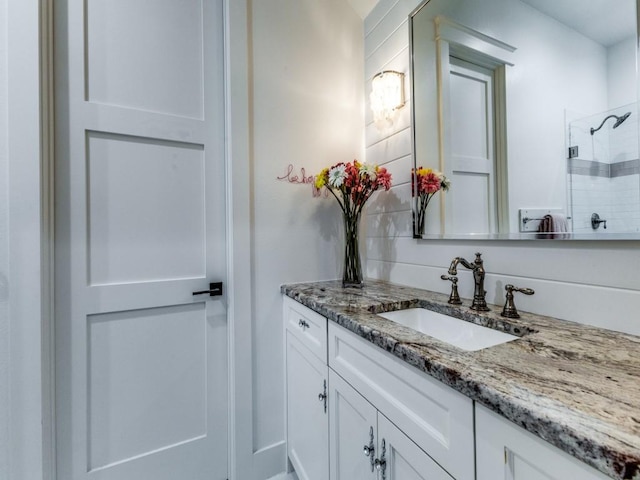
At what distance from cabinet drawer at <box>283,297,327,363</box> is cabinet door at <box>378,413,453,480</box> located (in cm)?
35

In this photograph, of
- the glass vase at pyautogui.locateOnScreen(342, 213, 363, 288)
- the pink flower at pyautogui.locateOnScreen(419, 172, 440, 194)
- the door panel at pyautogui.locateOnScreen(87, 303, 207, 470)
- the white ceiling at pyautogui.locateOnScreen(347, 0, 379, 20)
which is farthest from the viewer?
the white ceiling at pyautogui.locateOnScreen(347, 0, 379, 20)

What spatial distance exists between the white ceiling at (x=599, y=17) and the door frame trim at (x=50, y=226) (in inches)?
47.8

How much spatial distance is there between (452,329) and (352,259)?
1.89ft

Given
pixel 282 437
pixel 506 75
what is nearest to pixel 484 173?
pixel 506 75

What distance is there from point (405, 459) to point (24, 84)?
1.70 meters

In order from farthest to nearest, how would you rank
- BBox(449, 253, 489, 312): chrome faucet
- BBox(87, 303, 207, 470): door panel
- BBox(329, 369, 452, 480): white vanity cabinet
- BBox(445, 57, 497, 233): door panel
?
BBox(87, 303, 207, 470): door panel
BBox(445, 57, 497, 233): door panel
BBox(449, 253, 489, 312): chrome faucet
BBox(329, 369, 452, 480): white vanity cabinet

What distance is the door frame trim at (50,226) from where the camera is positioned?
104 cm

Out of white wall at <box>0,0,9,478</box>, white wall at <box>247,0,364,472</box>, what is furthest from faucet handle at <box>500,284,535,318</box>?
white wall at <box>0,0,9,478</box>

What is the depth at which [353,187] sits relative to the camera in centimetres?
139

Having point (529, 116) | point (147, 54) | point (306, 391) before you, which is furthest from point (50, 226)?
point (529, 116)

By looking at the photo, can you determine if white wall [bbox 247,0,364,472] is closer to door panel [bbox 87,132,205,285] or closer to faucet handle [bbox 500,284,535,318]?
door panel [bbox 87,132,205,285]

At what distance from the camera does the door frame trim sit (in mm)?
1044

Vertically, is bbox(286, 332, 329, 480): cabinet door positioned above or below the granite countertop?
below

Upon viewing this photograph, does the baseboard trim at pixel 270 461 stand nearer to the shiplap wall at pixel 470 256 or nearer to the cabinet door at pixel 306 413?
the cabinet door at pixel 306 413
